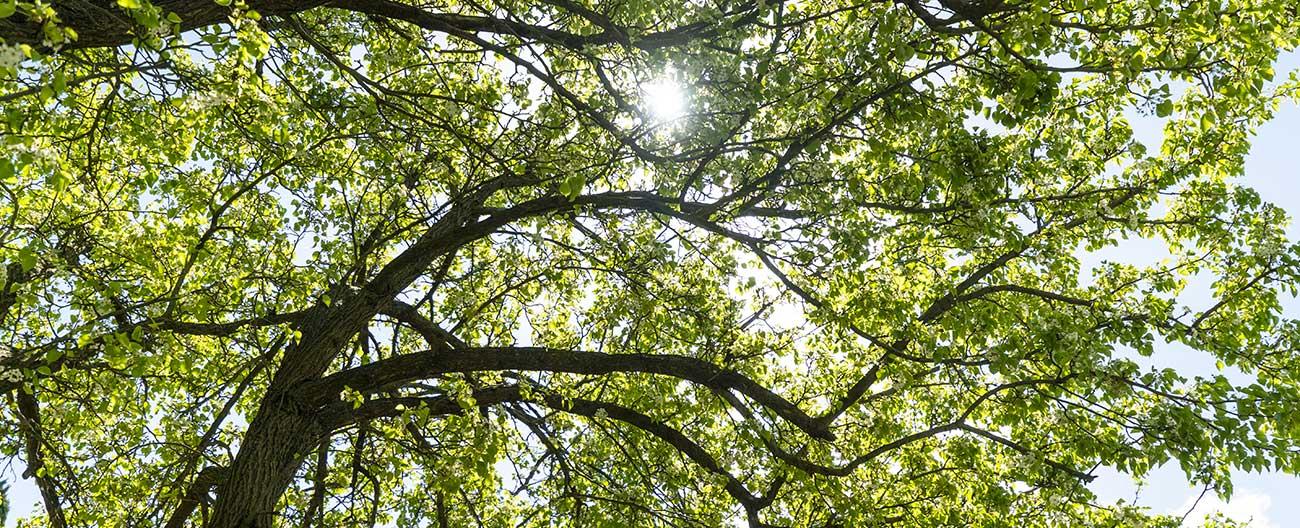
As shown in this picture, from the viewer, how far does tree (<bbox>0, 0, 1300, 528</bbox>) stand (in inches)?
266

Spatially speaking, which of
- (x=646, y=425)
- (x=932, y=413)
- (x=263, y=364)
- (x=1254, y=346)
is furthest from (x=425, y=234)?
(x=1254, y=346)

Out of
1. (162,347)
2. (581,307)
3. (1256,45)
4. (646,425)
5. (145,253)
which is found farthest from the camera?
(581,307)

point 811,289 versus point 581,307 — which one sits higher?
point 581,307

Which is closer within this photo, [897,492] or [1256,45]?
[1256,45]

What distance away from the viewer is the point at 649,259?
9.95 m

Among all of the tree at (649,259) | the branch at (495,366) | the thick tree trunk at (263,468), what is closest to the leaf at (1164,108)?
the tree at (649,259)

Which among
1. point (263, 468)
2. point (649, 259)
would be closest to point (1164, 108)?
point (649, 259)

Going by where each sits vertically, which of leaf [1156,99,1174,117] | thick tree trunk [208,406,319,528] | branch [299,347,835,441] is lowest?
thick tree trunk [208,406,319,528]

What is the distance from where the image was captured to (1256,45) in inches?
239

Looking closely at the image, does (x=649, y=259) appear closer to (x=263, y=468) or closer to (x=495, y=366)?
(x=495, y=366)

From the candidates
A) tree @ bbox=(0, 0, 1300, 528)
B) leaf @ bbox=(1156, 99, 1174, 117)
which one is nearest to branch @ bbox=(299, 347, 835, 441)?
tree @ bbox=(0, 0, 1300, 528)

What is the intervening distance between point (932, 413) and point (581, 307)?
5.52m

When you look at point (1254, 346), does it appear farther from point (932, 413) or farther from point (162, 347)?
point (162, 347)

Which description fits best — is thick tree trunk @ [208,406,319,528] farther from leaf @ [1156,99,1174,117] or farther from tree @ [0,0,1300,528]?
leaf @ [1156,99,1174,117]
